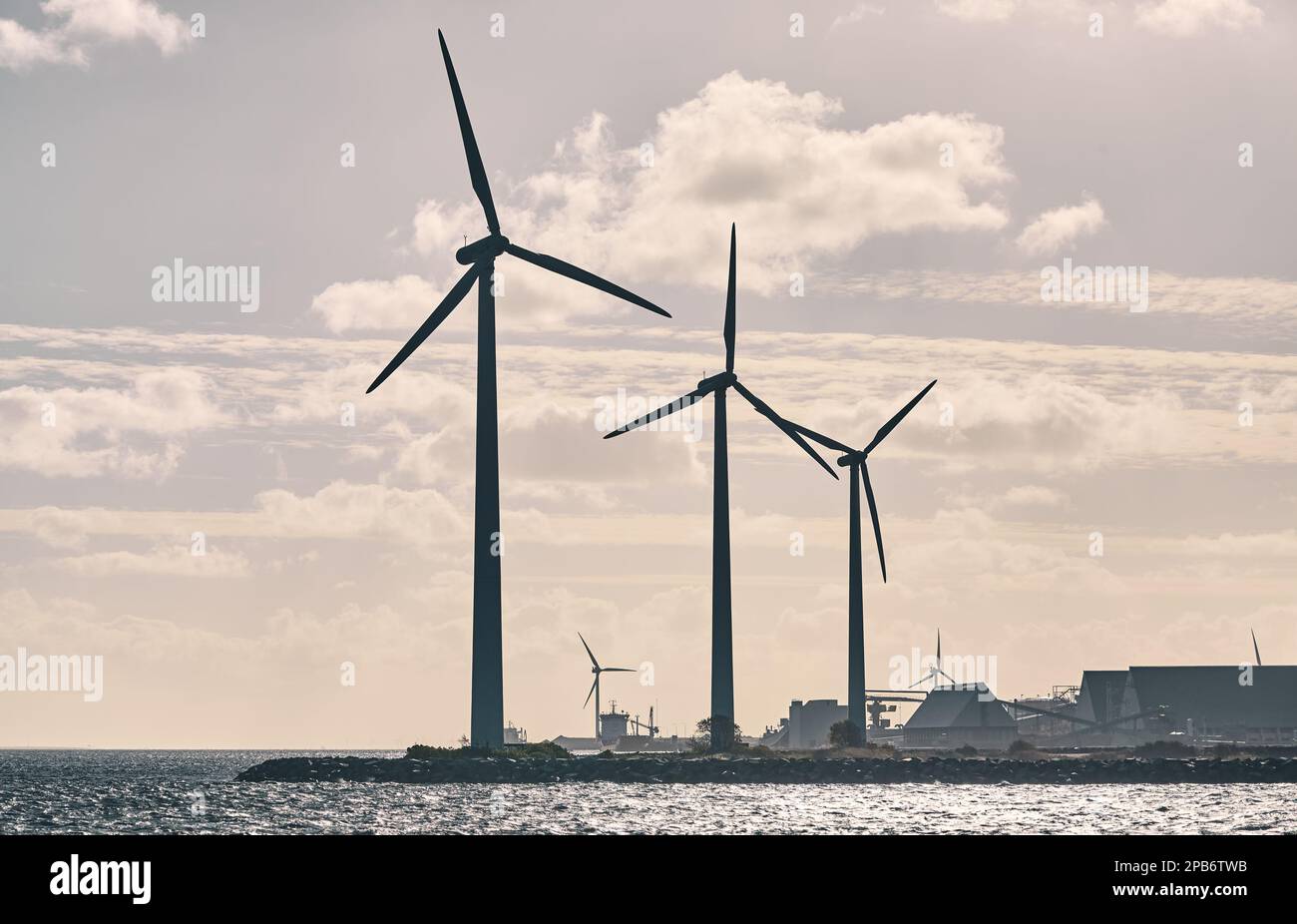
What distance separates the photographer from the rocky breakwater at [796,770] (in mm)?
108062

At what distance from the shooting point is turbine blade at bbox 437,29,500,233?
9088cm

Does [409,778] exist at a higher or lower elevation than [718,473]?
lower

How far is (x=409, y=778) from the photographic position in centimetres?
10606

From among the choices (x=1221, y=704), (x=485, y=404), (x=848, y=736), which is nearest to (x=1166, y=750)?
(x=848, y=736)

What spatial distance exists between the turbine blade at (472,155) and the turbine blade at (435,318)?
3.19 meters

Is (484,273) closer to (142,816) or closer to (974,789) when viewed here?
(142,816)

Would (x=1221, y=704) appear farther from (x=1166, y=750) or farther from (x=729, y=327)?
(x=729, y=327)

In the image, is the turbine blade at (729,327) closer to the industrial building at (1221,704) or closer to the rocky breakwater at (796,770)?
the rocky breakwater at (796,770)

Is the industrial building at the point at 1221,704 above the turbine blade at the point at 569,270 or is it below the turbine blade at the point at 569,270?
below

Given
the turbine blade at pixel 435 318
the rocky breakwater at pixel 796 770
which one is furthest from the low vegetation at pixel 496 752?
the turbine blade at pixel 435 318
